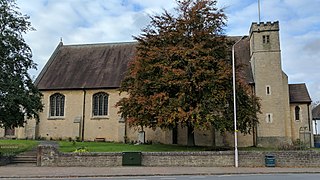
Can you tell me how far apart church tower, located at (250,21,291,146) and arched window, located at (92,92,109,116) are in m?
18.4

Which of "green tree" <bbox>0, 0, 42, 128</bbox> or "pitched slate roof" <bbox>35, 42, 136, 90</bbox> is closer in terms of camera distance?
"green tree" <bbox>0, 0, 42, 128</bbox>

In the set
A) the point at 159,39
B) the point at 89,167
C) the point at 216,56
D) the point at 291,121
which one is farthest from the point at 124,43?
the point at 89,167

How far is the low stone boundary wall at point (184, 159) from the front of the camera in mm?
23359

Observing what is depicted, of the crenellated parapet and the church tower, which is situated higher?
the crenellated parapet

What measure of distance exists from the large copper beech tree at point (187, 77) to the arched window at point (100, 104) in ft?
40.3

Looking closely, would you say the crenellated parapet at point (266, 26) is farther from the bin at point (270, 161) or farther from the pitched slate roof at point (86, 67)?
the bin at point (270, 161)

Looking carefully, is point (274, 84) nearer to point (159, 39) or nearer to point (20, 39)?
point (159, 39)

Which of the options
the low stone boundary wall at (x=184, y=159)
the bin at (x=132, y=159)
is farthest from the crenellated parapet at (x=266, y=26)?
the bin at (x=132, y=159)

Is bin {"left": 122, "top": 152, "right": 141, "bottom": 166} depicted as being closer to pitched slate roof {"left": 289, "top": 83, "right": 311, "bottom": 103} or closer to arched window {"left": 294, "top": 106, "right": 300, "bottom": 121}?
arched window {"left": 294, "top": 106, "right": 300, "bottom": 121}

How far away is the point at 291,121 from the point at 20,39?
30.0 metres

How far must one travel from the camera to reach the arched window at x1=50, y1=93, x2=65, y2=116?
4306 cm

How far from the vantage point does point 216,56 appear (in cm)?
2859

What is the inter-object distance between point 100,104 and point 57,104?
581cm

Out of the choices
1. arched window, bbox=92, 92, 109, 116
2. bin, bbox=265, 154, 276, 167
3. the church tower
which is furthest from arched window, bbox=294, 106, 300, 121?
arched window, bbox=92, 92, 109, 116
